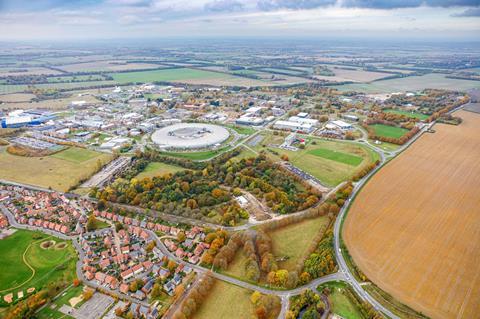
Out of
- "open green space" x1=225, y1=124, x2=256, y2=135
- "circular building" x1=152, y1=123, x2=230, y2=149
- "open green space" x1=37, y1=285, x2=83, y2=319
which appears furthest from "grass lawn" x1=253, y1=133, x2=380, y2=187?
"open green space" x1=37, y1=285, x2=83, y2=319

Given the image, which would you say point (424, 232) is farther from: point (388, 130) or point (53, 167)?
point (53, 167)

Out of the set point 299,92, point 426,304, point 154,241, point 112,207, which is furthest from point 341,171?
point 299,92

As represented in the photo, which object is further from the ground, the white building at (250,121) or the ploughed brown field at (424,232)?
the white building at (250,121)

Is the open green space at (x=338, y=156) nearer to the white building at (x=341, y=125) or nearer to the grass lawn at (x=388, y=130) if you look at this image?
the white building at (x=341, y=125)

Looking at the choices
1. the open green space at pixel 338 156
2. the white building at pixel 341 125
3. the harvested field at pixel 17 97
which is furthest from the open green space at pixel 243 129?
the harvested field at pixel 17 97

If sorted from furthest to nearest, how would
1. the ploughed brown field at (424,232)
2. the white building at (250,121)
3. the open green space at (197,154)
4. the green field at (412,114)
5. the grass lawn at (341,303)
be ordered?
1. the green field at (412,114)
2. the white building at (250,121)
3. the open green space at (197,154)
4. the ploughed brown field at (424,232)
5. the grass lawn at (341,303)

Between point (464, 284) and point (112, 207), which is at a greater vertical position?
point (112, 207)

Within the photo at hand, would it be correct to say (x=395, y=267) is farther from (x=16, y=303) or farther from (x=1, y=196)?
(x=1, y=196)
